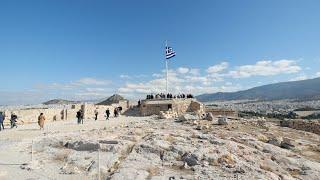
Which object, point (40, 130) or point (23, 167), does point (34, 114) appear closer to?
point (40, 130)

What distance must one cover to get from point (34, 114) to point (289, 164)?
25738 mm

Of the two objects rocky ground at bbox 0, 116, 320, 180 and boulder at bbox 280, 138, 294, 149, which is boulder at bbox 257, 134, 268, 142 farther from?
boulder at bbox 280, 138, 294, 149

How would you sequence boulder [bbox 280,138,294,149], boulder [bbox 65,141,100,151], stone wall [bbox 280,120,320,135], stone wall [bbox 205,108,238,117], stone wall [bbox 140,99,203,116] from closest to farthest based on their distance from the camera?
boulder [bbox 65,141,100,151], boulder [bbox 280,138,294,149], stone wall [bbox 280,120,320,135], stone wall [bbox 205,108,238,117], stone wall [bbox 140,99,203,116]

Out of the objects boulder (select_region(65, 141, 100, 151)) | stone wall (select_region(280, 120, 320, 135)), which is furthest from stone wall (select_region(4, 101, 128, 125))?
stone wall (select_region(280, 120, 320, 135))

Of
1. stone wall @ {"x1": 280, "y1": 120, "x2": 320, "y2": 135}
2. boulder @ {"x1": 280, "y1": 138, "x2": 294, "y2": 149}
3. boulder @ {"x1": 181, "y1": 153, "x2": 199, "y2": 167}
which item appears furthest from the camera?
stone wall @ {"x1": 280, "y1": 120, "x2": 320, "y2": 135}

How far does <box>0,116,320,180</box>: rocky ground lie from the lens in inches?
664

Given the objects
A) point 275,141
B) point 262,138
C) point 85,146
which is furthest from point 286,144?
point 85,146

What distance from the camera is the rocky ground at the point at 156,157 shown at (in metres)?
16.9

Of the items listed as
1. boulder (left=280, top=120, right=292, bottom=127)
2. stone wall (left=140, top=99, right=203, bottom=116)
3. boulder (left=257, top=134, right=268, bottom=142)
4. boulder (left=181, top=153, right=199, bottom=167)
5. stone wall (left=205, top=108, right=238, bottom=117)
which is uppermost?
stone wall (left=140, top=99, right=203, bottom=116)

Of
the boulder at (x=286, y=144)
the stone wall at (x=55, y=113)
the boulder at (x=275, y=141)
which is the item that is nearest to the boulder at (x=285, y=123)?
the boulder at (x=286, y=144)

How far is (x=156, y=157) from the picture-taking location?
64.1 feet

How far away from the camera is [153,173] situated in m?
17.0

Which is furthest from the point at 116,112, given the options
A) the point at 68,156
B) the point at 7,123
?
the point at 68,156

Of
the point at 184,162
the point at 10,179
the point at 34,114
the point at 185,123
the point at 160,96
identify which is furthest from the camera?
the point at 160,96
